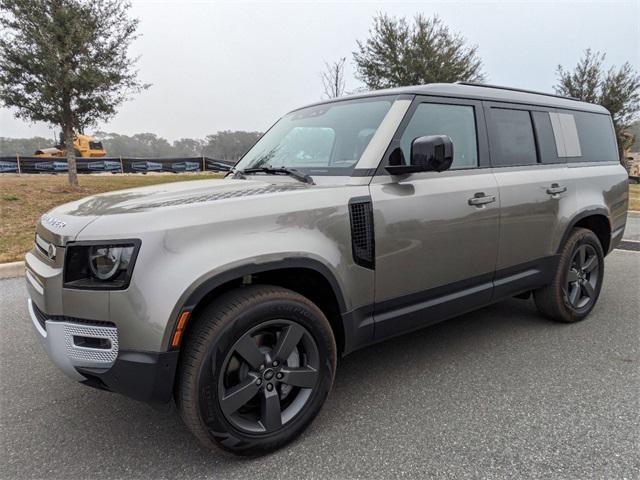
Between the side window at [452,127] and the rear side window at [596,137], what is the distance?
1479 mm

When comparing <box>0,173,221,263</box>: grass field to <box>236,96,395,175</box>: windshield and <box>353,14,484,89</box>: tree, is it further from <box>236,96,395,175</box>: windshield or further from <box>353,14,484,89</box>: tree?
<box>353,14,484,89</box>: tree

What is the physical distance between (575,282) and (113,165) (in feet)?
99.3

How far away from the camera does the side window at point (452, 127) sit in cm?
284

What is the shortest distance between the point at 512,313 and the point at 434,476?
2641 mm

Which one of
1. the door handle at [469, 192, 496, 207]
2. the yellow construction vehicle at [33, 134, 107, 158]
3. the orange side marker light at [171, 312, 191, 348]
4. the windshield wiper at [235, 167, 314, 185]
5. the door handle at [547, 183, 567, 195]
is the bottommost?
the orange side marker light at [171, 312, 191, 348]

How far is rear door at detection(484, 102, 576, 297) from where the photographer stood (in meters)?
3.24

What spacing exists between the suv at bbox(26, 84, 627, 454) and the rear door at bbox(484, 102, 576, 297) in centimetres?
2

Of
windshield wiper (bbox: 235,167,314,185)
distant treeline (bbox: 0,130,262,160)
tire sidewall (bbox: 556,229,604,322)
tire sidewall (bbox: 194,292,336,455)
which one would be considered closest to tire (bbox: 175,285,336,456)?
tire sidewall (bbox: 194,292,336,455)

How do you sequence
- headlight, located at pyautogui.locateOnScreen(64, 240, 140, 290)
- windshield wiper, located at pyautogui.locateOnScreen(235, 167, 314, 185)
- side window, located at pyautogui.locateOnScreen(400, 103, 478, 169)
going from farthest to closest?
1. side window, located at pyautogui.locateOnScreen(400, 103, 478, 169)
2. windshield wiper, located at pyautogui.locateOnScreen(235, 167, 314, 185)
3. headlight, located at pyautogui.locateOnScreen(64, 240, 140, 290)

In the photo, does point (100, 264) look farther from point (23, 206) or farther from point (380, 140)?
point (23, 206)

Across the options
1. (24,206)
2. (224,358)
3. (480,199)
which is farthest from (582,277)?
(24,206)

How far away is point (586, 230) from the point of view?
392 centimetres

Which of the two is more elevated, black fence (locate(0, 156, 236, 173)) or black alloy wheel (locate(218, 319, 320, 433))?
black fence (locate(0, 156, 236, 173))

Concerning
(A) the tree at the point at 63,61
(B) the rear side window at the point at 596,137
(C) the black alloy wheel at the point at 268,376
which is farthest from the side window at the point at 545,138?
(A) the tree at the point at 63,61
